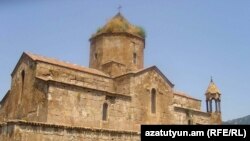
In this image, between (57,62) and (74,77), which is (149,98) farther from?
(57,62)

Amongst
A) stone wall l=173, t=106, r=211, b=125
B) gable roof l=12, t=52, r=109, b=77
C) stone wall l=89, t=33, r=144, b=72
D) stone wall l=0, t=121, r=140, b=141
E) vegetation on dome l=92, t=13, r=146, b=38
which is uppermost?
vegetation on dome l=92, t=13, r=146, b=38

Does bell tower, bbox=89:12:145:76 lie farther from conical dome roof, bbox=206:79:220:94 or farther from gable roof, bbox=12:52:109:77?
conical dome roof, bbox=206:79:220:94

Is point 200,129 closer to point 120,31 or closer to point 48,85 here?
point 48,85

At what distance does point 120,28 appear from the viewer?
25.7 meters

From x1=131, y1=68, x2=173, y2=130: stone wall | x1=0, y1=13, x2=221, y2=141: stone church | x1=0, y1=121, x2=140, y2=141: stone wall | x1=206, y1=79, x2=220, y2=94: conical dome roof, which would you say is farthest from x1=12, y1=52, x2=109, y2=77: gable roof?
x1=206, y1=79, x2=220, y2=94: conical dome roof

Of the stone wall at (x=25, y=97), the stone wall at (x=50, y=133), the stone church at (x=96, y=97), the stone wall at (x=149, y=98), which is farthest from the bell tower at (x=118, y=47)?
the stone wall at (x=50, y=133)

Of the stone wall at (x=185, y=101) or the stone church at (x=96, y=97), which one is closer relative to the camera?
the stone church at (x=96, y=97)

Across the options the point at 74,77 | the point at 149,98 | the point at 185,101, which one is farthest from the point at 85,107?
the point at 185,101

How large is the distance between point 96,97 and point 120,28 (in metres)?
7.23

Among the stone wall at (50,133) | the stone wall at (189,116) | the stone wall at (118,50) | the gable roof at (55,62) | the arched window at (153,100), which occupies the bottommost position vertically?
the stone wall at (50,133)

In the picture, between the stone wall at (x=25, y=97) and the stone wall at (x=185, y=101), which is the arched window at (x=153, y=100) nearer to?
the stone wall at (x=185, y=101)

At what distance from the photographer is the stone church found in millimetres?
17203

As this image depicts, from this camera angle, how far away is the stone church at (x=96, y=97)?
17.2 metres

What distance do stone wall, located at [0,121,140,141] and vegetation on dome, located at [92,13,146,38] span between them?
964 cm
